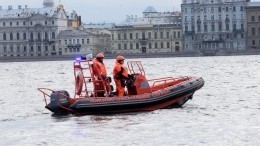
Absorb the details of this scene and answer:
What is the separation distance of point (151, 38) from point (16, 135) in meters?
118

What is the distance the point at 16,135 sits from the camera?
22172mm

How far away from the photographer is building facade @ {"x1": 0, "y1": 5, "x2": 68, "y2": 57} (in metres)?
142

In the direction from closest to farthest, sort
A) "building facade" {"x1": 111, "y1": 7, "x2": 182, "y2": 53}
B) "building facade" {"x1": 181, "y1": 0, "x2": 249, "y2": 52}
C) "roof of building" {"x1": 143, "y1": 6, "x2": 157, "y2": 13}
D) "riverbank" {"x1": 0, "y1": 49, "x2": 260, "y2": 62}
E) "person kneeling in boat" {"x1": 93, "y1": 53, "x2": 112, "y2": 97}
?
1. "person kneeling in boat" {"x1": 93, "y1": 53, "x2": 112, "y2": 97}
2. "riverbank" {"x1": 0, "y1": 49, "x2": 260, "y2": 62}
3. "building facade" {"x1": 181, "y1": 0, "x2": 249, "y2": 52}
4. "building facade" {"x1": 111, "y1": 7, "x2": 182, "y2": 53}
5. "roof of building" {"x1": 143, "y1": 6, "x2": 157, "y2": 13}

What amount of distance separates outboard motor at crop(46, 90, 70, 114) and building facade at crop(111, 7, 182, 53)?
369ft

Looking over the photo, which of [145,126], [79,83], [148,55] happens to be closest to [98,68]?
[79,83]

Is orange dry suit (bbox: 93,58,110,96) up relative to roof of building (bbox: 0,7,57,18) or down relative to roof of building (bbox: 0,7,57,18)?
down

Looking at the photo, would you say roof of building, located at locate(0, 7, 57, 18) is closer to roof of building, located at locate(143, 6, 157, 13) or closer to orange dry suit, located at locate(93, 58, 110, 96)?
roof of building, located at locate(143, 6, 157, 13)

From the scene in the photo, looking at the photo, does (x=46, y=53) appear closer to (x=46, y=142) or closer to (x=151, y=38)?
(x=151, y=38)

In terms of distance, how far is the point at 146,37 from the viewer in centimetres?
13988

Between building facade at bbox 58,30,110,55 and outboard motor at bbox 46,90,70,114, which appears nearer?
outboard motor at bbox 46,90,70,114

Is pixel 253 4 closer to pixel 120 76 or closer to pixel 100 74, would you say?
pixel 120 76

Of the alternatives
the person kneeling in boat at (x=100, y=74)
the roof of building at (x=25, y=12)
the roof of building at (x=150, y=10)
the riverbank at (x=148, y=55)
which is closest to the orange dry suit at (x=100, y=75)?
the person kneeling in boat at (x=100, y=74)

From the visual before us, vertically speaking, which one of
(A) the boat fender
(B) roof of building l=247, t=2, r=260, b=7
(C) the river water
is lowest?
(C) the river water

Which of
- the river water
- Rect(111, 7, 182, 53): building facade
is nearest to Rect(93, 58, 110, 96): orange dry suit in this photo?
the river water
